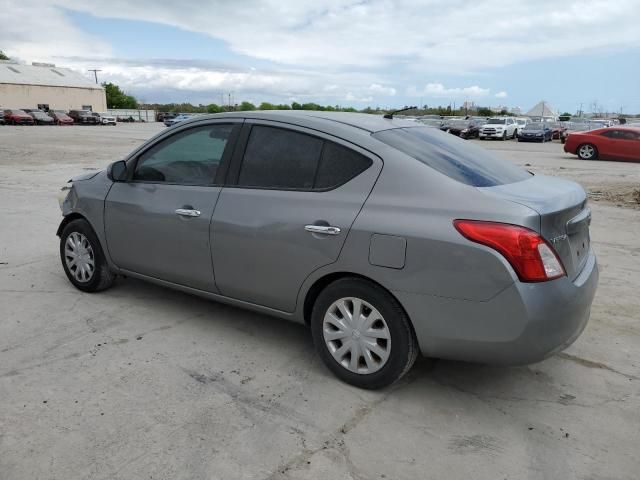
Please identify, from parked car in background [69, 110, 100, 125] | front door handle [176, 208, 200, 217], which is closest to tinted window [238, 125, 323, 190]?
front door handle [176, 208, 200, 217]

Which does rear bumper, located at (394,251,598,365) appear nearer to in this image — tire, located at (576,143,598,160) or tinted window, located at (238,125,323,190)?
tinted window, located at (238,125,323,190)

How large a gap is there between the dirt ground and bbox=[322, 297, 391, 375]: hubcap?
0.19 m

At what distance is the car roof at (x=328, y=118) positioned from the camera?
3580 mm

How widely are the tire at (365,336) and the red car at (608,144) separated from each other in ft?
67.1

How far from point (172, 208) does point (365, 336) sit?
5.77ft

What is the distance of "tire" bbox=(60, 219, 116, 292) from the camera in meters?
4.71

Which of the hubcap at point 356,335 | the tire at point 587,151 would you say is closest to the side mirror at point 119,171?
the hubcap at point 356,335

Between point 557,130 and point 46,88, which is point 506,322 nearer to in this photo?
point 557,130

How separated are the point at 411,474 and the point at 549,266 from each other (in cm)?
124

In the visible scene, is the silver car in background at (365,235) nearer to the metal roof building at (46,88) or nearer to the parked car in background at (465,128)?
the parked car in background at (465,128)

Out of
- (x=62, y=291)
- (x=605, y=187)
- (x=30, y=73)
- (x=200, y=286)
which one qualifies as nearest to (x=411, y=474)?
(x=200, y=286)

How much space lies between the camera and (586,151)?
2119cm

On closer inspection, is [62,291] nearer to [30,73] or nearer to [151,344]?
[151,344]

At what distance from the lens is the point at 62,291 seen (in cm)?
496
